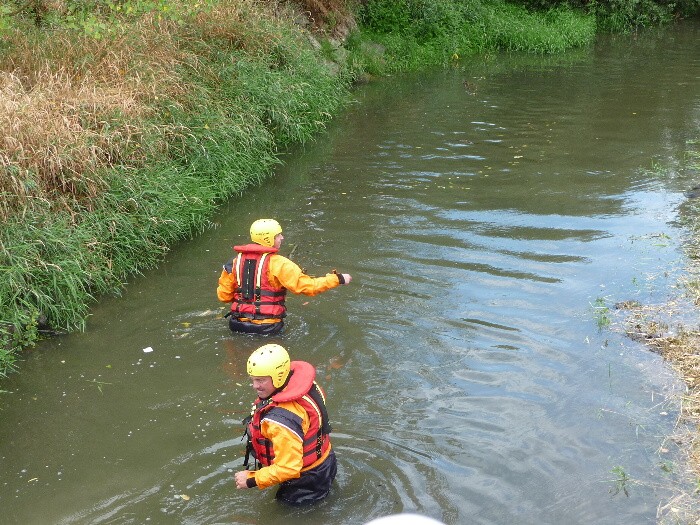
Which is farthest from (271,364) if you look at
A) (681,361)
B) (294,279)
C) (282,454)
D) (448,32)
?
(448,32)

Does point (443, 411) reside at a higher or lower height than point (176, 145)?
lower

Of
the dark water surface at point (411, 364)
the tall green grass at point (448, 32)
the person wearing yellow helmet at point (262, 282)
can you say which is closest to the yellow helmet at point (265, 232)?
the person wearing yellow helmet at point (262, 282)

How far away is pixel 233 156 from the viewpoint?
12445 mm

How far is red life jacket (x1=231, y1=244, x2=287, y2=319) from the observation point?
7867mm

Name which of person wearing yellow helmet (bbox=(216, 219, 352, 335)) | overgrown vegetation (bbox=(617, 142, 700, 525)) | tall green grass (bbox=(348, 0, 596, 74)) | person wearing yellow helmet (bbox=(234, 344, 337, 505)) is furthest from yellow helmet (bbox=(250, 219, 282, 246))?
tall green grass (bbox=(348, 0, 596, 74))

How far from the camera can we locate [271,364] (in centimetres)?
526

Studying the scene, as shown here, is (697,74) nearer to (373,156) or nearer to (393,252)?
(373,156)

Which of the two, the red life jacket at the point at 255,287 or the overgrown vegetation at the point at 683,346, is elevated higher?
the red life jacket at the point at 255,287

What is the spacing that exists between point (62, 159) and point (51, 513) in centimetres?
486

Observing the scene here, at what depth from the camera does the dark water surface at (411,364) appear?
5.86 m

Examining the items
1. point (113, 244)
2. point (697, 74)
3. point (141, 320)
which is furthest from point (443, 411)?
point (697, 74)

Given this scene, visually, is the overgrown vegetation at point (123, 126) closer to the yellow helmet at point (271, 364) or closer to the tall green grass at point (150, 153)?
the tall green grass at point (150, 153)

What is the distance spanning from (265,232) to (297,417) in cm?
285

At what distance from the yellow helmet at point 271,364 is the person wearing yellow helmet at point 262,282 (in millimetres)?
2301
